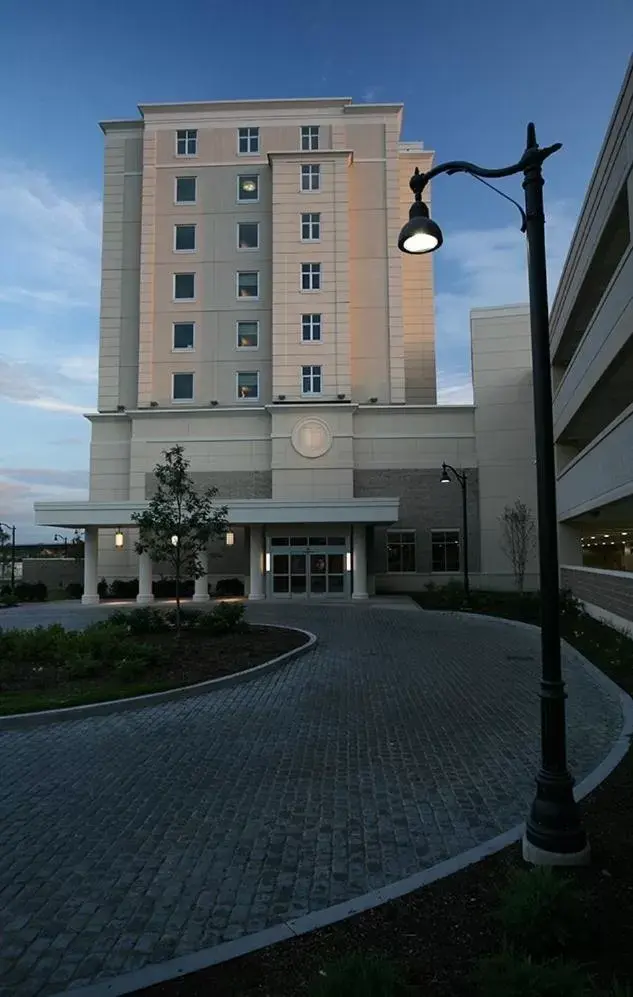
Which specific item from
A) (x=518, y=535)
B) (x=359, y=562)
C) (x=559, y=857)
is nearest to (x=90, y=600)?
(x=359, y=562)

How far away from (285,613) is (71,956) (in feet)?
70.2

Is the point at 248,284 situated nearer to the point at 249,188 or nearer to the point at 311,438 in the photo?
the point at 249,188

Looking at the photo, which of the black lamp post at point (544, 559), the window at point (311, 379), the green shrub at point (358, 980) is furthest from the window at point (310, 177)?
the green shrub at point (358, 980)

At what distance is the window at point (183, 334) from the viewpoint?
39219 millimetres

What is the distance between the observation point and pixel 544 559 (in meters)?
5.05

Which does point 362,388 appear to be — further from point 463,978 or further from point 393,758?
point 463,978

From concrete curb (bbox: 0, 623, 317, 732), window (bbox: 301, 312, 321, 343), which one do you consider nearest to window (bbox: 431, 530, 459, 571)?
window (bbox: 301, 312, 321, 343)

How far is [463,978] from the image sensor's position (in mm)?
3553

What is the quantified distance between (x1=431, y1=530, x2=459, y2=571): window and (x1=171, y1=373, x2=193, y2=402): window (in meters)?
15.9

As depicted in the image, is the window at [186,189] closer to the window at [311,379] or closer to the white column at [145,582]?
the window at [311,379]

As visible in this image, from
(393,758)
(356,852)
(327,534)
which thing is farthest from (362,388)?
(356,852)

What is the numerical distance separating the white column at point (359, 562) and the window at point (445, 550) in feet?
17.8

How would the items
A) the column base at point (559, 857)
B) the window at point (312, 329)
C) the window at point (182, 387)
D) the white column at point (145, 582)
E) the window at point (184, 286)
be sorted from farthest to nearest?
the window at point (184, 286) < the window at point (182, 387) < the window at point (312, 329) < the white column at point (145, 582) < the column base at point (559, 857)

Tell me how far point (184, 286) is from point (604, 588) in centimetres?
2952
